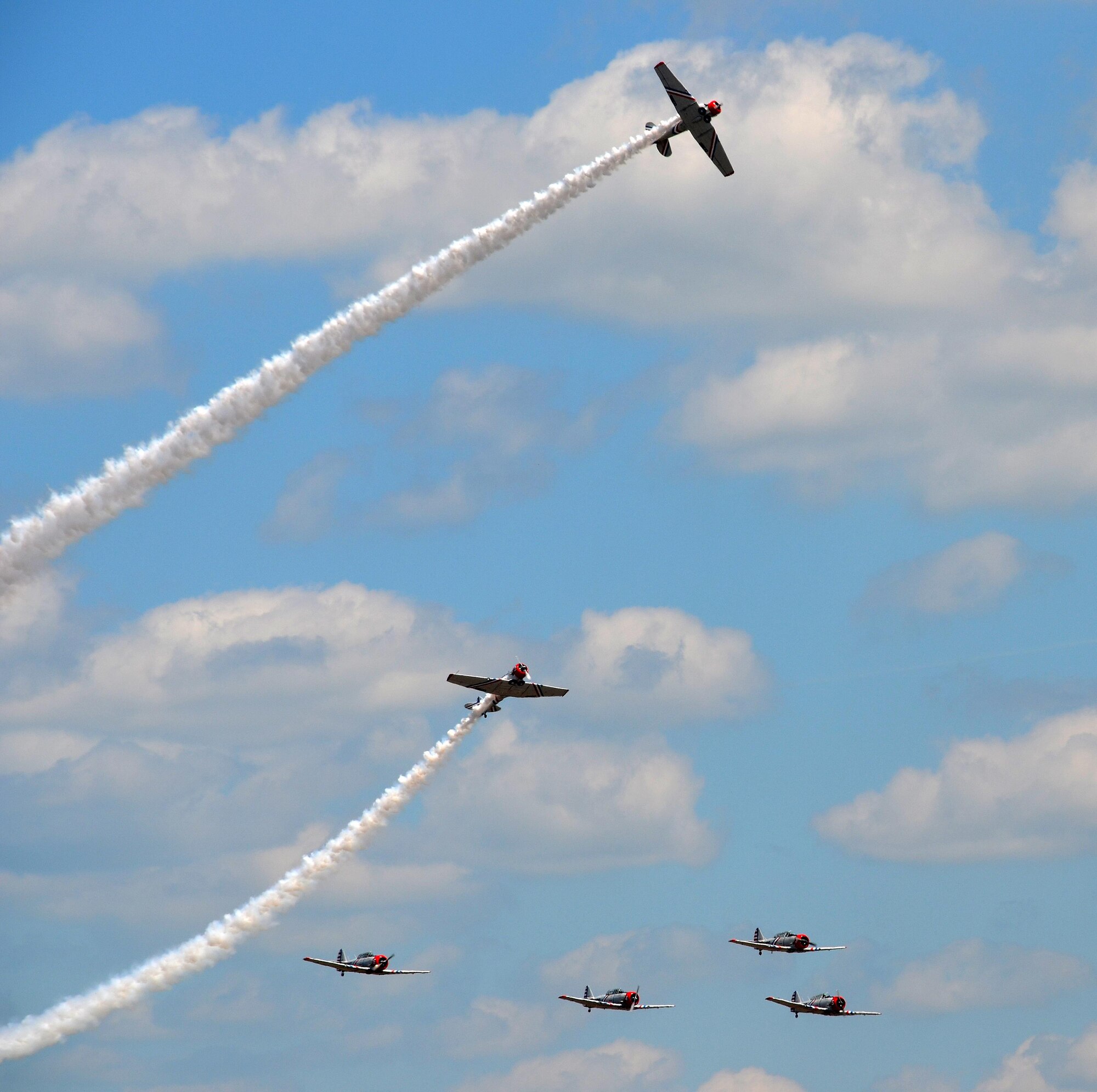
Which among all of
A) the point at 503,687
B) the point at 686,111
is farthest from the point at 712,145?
the point at 503,687

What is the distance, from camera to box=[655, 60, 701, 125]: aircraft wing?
5231 inches

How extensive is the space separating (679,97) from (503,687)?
135 ft

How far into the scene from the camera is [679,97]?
133375 millimetres

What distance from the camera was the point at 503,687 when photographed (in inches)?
5817

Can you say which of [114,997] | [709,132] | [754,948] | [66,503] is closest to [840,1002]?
[754,948]

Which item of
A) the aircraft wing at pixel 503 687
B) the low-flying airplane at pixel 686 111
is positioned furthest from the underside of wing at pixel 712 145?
the aircraft wing at pixel 503 687

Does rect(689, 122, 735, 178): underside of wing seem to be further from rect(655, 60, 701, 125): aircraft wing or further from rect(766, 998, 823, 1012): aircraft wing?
rect(766, 998, 823, 1012): aircraft wing

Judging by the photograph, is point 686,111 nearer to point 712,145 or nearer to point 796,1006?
point 712,145

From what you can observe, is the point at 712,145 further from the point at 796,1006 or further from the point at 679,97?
the point at 796,1006

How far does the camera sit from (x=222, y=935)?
Answer: 14662cm

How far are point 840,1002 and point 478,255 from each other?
92.4 metres

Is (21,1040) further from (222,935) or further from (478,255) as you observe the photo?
(478,255)

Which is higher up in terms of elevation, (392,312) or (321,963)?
(392,312)

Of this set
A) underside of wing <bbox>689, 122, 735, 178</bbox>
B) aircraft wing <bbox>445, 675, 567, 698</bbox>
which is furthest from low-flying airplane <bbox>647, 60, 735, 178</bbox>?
aircraft wing <bbox>445, 675, 567, 698</bbox>
